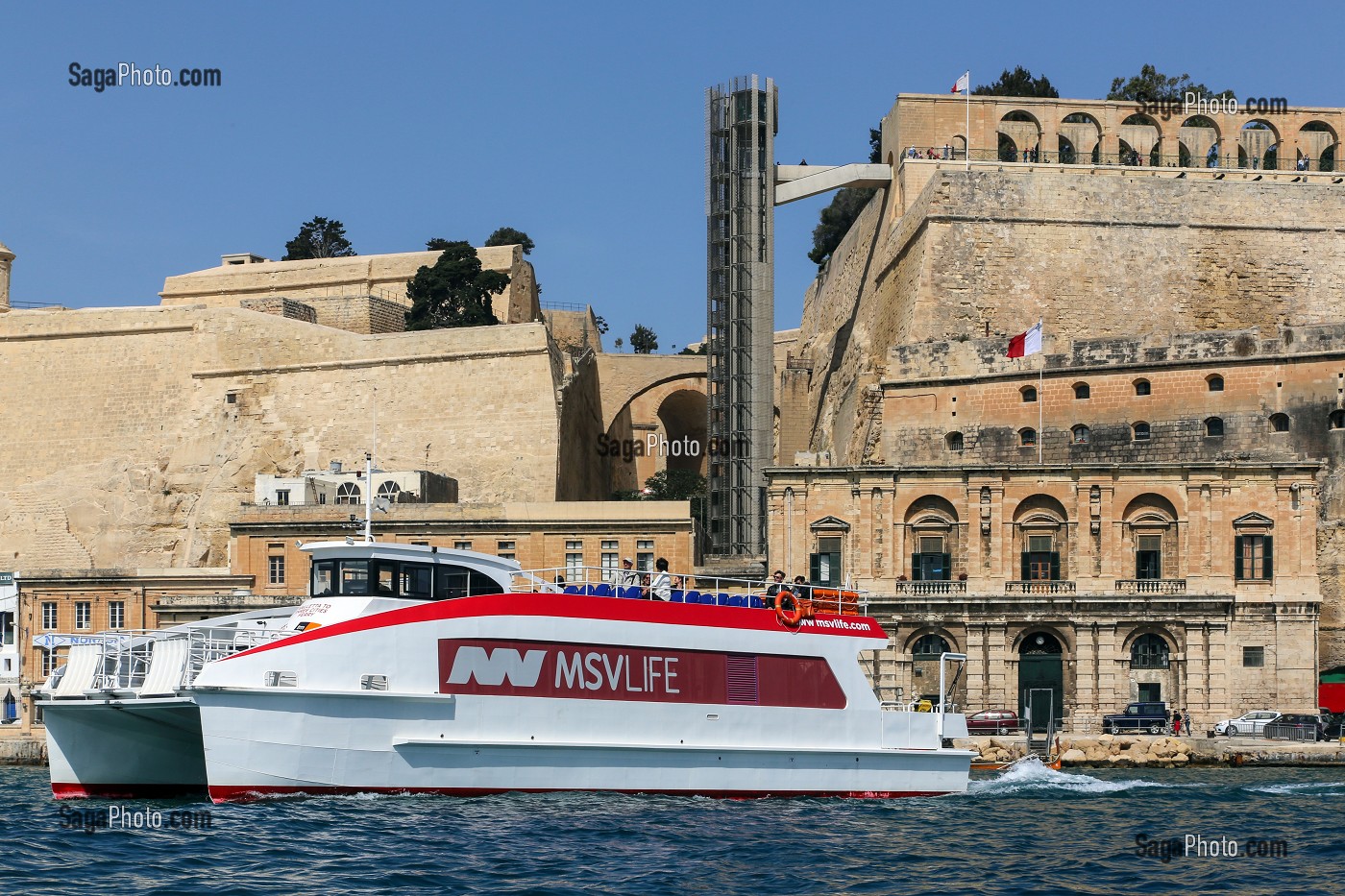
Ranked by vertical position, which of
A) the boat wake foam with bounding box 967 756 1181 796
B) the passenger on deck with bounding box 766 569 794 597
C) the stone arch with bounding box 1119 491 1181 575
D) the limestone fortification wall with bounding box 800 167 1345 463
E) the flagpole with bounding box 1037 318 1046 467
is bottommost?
the boat wake foam with bounding box 967 756 1181 796

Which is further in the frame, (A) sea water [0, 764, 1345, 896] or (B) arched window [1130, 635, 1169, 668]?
(B) arched window [1130, 635, 1169, 668]

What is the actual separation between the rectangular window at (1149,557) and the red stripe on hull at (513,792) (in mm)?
14919

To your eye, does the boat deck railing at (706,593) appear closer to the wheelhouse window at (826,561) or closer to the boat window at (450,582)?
the boat window at (450,582)

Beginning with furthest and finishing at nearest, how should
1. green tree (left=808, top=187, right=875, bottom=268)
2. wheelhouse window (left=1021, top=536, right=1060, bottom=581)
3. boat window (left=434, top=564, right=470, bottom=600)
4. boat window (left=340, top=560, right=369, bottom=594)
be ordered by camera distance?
1. green tree (left=808, top=187, right=875, bottom=268)
2. wheelhouse window (left=1021, top=536, right=1060, bottom=581)
3. boat window (left=434, top=564, right=470, bottom=600)
4. boat window (left=340, top=560, right=369, bottom=594)

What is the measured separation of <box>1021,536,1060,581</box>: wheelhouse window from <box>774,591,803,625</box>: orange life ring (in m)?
15.6

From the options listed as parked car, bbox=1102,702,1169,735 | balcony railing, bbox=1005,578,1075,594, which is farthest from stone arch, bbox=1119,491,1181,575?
parked car, bbox=1102,702,1169,735

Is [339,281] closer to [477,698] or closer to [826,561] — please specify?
[826,561]

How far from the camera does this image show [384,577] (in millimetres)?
27391

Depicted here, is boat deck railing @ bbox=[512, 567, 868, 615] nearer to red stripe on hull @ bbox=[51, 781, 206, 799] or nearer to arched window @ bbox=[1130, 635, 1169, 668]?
red stripe on hull @ bbox=[51, 781, 206, 799]

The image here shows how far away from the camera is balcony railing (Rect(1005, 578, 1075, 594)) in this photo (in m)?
43.2

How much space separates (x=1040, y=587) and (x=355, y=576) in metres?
21.0

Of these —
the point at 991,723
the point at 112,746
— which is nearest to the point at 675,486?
the point at 991,723

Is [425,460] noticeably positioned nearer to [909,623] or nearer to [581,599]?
[909,623]

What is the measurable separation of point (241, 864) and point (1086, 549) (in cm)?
2647
